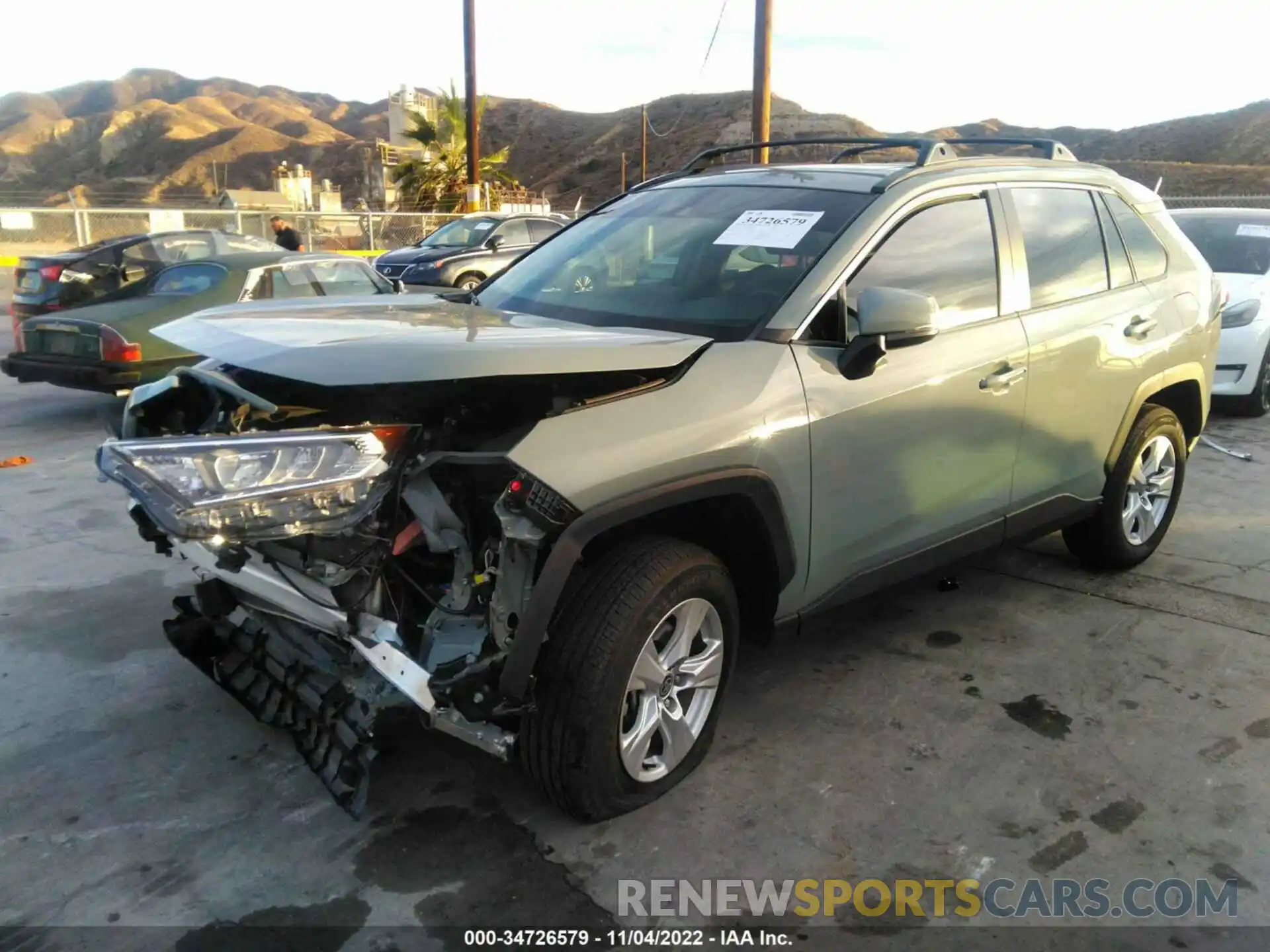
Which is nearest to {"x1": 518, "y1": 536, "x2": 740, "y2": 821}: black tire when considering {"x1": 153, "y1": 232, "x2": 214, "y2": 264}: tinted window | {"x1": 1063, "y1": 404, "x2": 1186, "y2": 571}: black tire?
{"x1": 1063, "y1": 404, "x2": 1186, "y2": 571}: black tire

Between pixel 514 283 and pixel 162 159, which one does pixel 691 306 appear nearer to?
pixel 514 283

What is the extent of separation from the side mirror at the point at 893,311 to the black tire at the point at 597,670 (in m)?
0.94

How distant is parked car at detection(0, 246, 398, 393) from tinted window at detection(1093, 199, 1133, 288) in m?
5.56

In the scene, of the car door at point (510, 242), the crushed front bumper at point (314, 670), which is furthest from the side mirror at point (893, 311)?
the car door at point (510, 242)

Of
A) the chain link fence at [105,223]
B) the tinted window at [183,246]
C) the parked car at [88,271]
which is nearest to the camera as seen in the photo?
the parked car at [88,271]

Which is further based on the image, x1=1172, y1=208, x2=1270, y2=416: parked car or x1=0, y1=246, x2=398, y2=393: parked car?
x1=1172, y1=208, x2=1270, y2=416: parked car

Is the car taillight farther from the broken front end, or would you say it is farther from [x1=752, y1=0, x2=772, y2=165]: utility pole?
[x1=752, y1=0, x2=772, y2=165]: utility pole

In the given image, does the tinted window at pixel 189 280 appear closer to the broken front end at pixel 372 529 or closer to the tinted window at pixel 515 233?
the broken front end at pixel 372 529

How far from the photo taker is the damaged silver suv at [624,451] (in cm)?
250

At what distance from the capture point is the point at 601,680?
2588 millimetres

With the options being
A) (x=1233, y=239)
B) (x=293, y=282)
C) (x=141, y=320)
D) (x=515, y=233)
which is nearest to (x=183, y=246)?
(x=293, y=282)

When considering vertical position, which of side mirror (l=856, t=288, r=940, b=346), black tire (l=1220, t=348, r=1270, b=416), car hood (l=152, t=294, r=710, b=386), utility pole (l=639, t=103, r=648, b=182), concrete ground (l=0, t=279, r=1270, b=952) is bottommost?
concrete ground (l=0, t=279, r=1270, b=952)

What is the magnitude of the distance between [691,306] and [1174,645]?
2.63 m

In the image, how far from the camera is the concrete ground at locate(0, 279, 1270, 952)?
261cm
